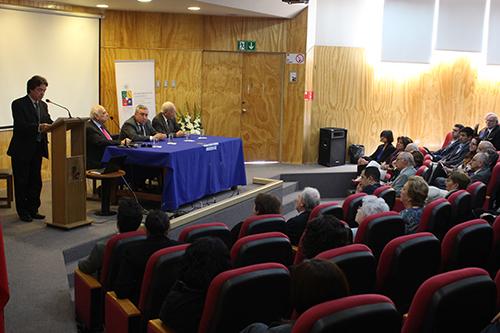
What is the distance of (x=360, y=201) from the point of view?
16.1ft

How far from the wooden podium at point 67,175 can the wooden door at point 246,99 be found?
15.3 ft

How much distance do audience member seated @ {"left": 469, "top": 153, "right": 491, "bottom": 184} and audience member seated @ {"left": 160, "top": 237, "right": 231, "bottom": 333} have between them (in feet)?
16.6

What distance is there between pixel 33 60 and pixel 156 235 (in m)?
5.55

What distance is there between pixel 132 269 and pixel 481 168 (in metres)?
5.06

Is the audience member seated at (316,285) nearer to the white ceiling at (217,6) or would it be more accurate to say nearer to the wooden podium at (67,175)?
the wooden podium at (67,175)

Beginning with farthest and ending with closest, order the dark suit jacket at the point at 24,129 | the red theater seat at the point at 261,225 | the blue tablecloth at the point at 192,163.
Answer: the blue tablecloth at the point at 192,163, the dark suit jacket at the point at 24,129, the red theater seat at the point at 261,225

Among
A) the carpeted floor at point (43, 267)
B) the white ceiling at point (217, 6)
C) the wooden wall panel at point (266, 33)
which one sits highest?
the white ceiling at point (217, 6)

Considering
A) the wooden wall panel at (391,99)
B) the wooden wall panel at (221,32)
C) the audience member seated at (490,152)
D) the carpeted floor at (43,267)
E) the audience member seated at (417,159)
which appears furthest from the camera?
the wooden wall panel at (391,99)

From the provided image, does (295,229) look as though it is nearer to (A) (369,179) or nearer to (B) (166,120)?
(A) (369,179)

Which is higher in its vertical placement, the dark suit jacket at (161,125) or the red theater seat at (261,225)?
the dark suit jacket at (161,125)

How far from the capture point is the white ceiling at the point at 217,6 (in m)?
8.25

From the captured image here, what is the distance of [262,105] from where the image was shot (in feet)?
34.4

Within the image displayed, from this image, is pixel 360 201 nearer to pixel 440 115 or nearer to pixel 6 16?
pixel 6 16

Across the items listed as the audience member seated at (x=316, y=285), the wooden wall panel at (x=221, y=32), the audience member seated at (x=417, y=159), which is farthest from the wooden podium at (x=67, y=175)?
the wooden wall panel at (x=221, y=32)
